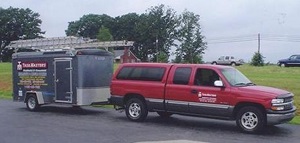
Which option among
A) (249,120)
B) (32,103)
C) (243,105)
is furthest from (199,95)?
(32,103)

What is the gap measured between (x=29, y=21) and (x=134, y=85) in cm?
10251

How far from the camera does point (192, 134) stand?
36.7ft

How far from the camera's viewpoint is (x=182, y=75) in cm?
1284

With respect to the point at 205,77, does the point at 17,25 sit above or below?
above

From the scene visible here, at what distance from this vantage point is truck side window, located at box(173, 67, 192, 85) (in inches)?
500

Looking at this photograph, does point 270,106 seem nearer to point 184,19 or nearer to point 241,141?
point 241,141

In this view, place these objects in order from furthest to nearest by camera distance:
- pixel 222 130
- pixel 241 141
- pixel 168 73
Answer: pixel 168 73 → pixel 222 130 → pixel 241 141

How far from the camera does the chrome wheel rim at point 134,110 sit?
13.5 metres

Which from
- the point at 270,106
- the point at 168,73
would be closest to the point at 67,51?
the point at 168,73

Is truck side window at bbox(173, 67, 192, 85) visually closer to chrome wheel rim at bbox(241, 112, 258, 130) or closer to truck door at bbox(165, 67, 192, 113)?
truck door at bbox(165, 67, 192, 113)

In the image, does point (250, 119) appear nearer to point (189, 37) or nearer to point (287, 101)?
point (287, 101)

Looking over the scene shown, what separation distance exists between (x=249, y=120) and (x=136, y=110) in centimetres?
365

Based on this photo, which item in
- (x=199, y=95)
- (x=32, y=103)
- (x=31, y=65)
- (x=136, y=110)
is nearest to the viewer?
(x=199, y=95)

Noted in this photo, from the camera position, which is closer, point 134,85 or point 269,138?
point 269,138
